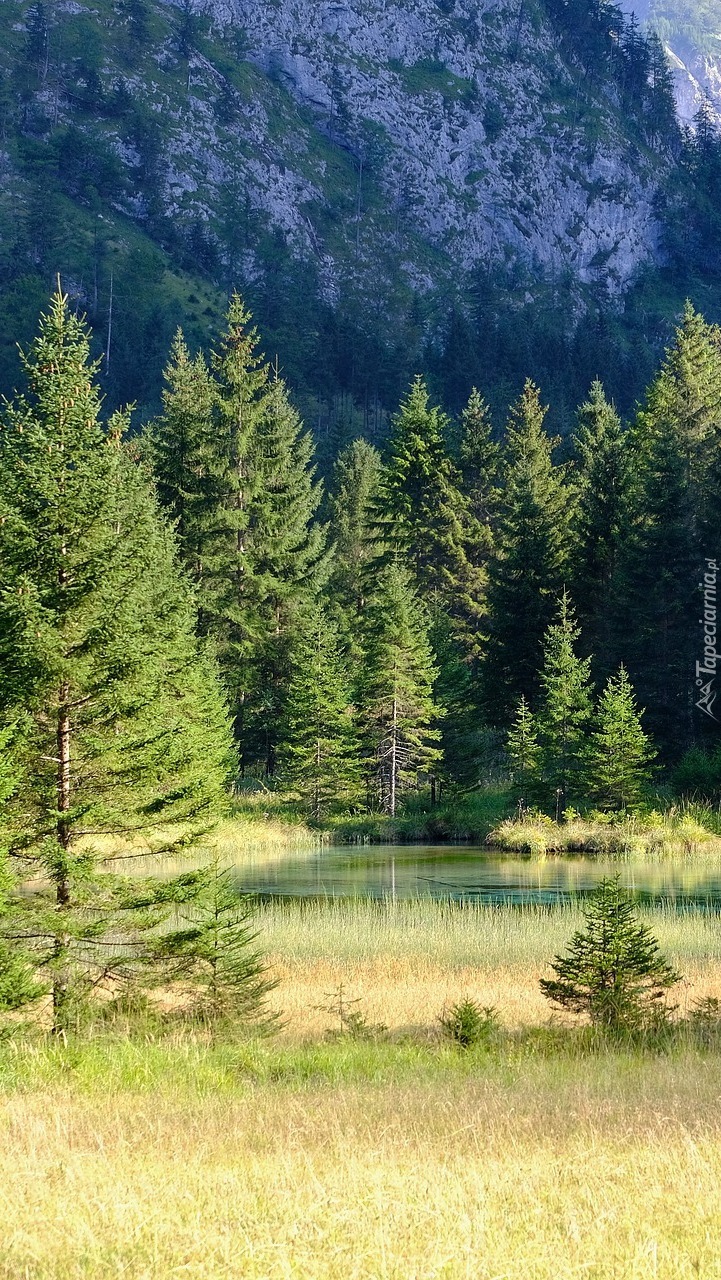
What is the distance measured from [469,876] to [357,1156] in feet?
83.9

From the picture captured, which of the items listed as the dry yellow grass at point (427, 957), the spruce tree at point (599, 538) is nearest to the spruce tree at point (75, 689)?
the dry yellow grass at point (427, 957)

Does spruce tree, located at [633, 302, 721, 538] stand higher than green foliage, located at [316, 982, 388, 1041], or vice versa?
spruce tree, located at [633, 302, 721, 538]

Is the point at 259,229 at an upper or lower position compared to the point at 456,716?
upper

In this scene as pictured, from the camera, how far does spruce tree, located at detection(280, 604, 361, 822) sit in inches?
1741

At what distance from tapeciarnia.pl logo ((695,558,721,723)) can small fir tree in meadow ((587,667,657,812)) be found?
529 cm

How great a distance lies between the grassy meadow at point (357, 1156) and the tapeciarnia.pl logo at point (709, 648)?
3266 cm

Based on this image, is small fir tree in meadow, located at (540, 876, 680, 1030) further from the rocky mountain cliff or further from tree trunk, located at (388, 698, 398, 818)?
the rocky mountain cliff

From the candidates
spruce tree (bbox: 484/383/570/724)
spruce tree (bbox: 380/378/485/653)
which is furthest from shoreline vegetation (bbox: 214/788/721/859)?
spruce tree (bbox: 380/378/485/653)

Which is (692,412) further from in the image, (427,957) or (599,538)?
(427,957)

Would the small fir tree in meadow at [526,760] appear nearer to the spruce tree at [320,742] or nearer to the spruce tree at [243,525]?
the spruce tree at [320,742]

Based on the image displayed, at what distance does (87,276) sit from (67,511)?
148 metres

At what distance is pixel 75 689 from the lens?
13.2 m

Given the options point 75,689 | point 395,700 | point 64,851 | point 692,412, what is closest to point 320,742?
point 395,700

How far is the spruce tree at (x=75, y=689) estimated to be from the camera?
12375mm
